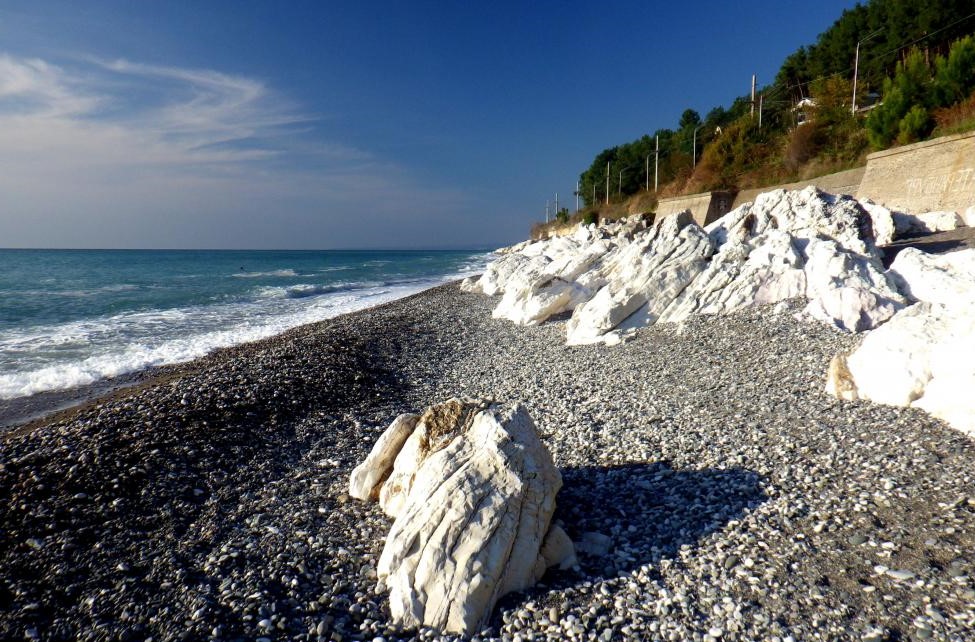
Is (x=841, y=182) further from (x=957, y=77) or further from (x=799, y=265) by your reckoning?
(x=799, y=265)

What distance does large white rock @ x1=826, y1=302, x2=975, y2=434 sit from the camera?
6.62 meters

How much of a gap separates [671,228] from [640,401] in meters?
10.1

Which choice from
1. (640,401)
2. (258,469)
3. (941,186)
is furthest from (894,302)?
(941,186)

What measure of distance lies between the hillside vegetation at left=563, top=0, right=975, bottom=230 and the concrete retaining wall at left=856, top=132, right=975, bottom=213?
1.54m

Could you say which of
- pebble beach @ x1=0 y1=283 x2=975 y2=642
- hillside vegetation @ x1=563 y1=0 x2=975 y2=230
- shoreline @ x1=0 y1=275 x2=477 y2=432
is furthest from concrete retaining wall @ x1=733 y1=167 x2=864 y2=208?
shoreline @ x1=0 y1=275 x2=477 y2=432

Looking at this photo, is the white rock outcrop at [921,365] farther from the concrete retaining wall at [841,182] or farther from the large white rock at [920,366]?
the concrete retaining wall at [841,182]

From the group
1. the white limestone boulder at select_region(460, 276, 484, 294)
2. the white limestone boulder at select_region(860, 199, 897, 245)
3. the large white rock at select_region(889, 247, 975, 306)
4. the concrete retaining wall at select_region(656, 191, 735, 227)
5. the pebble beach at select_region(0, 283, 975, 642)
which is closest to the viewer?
the pebble beach at select_region(0, 283, 975, 642)

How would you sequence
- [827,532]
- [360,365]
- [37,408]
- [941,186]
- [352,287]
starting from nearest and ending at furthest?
[827,532] < [37,408] < [360,365] < [941,186] < [352,287]

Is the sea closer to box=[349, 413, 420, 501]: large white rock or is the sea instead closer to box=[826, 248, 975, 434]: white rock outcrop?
box=[349, 413, 420, 501]: large white rock

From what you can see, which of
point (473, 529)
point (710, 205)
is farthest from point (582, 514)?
point (710, 205)

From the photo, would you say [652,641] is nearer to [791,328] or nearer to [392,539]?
[392,539]

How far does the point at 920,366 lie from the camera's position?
7.27 metres

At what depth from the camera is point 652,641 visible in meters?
3.93

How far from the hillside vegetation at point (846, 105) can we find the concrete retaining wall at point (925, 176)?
154cm
